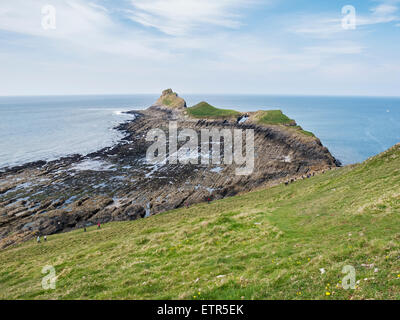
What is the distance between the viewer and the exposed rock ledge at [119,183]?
45.8 metres

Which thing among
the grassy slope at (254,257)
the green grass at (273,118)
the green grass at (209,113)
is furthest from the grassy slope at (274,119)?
the grassy slope at (254,257)

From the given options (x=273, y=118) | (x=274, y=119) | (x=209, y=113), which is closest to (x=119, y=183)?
(x=274, y=119)

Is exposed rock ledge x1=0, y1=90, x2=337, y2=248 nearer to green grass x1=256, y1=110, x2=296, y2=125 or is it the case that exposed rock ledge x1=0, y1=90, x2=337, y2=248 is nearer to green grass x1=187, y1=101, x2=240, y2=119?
green grass x1=256, y1=110, x2=296, y2=125

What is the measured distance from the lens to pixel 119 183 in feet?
204

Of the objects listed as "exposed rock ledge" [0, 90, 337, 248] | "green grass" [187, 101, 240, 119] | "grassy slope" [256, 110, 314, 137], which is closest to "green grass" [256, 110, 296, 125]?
"grassy slope" [256, 110, 314, 137]

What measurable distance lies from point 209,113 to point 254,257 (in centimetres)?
13669

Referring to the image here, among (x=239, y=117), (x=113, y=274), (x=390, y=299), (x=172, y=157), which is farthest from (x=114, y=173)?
(x=239, y=117)

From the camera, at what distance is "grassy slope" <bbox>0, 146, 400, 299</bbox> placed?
12391 mm

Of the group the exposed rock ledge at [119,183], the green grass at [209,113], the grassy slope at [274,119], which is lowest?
the exposed rock ledge at [119,183]

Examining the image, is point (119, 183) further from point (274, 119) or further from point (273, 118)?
point (273, 118)

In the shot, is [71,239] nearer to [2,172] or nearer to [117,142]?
[2,172]

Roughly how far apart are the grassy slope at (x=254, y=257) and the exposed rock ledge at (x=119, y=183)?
12.8 metres

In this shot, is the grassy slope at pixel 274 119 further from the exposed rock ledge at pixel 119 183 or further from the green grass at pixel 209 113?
the green grass at pixel 209 113

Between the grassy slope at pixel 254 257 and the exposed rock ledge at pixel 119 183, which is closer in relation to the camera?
the grassy slope at pixel 254 257
